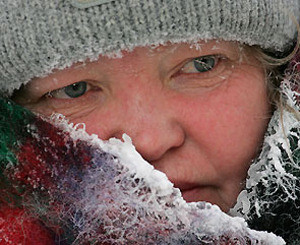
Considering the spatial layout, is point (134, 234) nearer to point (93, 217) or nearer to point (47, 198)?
point (93, 217)

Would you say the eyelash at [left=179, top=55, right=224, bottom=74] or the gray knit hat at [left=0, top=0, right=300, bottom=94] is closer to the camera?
the gray knit hat at [left=0, top=0, right=300, bottom=94]

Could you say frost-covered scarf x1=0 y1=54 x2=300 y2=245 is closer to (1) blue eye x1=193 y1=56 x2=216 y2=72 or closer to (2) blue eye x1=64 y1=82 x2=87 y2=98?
(2) blue eye x1=64 y1=82 x2=87 y2=98

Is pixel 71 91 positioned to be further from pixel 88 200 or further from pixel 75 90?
pixel 88 200

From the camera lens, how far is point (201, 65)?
1447 millimetres

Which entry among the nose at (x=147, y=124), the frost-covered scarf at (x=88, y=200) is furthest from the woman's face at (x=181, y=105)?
the frost-covered scarf at (x=88, y=200)

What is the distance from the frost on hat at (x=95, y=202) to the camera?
46.1 inches

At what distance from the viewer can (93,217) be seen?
1177mm

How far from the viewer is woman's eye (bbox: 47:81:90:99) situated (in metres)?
1.38

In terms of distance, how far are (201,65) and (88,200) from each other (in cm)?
47

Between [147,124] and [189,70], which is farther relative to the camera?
[189,70]

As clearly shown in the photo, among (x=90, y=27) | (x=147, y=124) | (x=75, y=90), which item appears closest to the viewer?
(x=90, y=27)

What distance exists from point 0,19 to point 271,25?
61cm

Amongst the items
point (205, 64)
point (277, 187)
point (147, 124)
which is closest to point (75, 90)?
point (147, 124)

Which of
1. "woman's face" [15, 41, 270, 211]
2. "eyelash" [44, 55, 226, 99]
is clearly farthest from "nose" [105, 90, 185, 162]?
"eyelash" [44, 55, 226, 99]
